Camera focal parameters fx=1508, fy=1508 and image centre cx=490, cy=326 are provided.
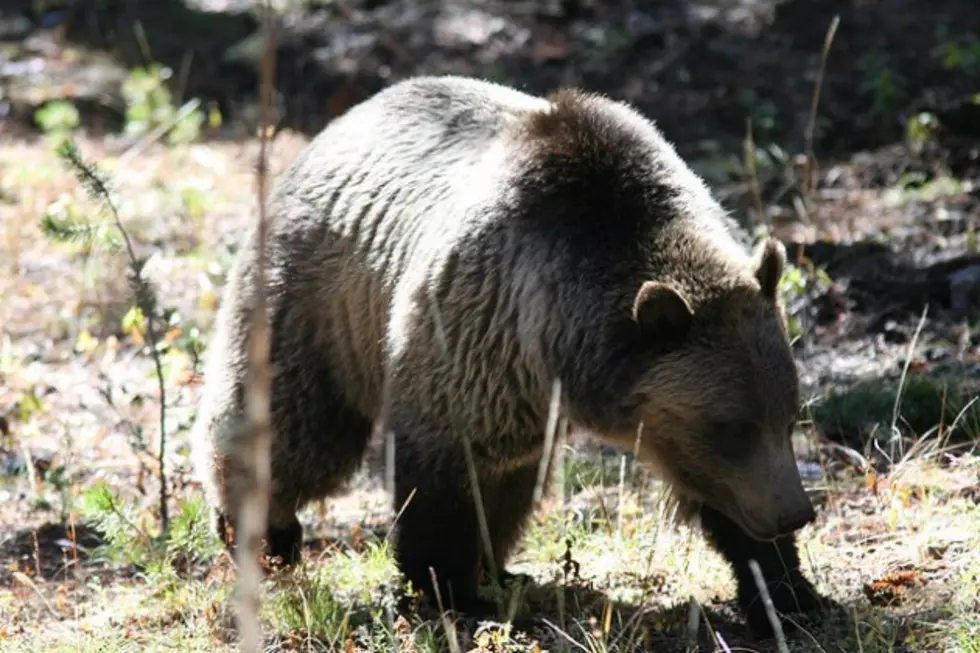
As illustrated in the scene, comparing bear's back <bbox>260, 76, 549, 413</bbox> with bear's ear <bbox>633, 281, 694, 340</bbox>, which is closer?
bear's ear <bbox>633, 281, 694, 340</bbox>

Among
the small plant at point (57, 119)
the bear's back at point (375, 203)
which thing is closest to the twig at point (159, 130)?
the small plant at point (57, 119)

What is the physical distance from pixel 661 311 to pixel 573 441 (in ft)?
8.11

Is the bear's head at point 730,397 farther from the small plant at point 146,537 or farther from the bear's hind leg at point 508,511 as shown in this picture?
the small plant at point 146,537

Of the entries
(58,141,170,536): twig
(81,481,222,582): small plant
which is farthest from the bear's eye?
(58,141,170,536): twig

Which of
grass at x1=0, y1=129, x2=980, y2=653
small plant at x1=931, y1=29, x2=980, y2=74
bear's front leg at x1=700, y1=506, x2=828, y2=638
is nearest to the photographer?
grass at x1=0, y1=129, x2=980, y2=653

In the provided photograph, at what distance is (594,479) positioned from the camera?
21.3ft

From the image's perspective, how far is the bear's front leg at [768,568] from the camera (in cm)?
517

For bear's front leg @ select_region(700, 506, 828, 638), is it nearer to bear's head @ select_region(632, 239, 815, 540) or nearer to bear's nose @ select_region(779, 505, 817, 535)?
bear's head @ select_region(632, 239, 815, 540)

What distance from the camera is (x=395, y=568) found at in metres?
5.55

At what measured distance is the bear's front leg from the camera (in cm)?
517

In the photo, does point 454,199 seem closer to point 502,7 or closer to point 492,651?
point 492,651

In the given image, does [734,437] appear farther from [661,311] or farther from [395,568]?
[395,568]

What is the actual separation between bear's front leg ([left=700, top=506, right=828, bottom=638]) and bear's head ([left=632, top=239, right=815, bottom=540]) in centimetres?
36

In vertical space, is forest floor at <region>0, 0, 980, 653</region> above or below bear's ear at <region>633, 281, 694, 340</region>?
below
